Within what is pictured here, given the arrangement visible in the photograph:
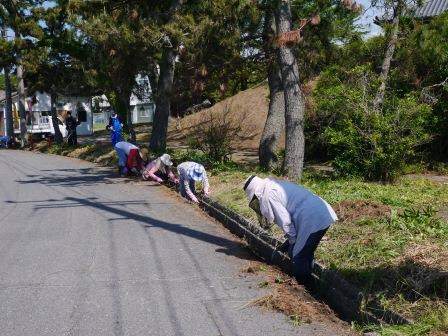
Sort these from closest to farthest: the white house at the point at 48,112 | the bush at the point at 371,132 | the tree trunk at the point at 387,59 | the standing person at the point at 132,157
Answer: the bush at the point at 371,132
the tree trunk at the point at 387,59
the standing person at the point at 132,157
the white house at the point at 48,112

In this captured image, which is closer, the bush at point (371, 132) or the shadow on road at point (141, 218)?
the shadow on road at point (141, 218)

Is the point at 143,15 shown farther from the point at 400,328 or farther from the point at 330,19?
the point at 400,328

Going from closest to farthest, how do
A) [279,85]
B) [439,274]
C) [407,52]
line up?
[439,274] → [407,52] → [279,85]

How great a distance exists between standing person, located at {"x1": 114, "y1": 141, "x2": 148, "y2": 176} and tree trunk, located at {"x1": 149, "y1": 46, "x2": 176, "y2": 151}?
3.22 meters

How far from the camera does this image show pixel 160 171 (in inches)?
610

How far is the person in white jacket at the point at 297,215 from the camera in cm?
611

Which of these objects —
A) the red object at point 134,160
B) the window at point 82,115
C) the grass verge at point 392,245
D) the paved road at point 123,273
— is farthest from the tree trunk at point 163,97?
the window at point 82,115

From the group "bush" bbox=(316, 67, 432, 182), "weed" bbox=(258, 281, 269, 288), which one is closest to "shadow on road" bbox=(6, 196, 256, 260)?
"weed" bbox=(258, 281, 269, 288)

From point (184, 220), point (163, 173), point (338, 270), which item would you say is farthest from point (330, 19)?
point (338, 270)

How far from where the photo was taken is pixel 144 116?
239 ft

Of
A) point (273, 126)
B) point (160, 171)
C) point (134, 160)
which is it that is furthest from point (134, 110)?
point (160, 171)

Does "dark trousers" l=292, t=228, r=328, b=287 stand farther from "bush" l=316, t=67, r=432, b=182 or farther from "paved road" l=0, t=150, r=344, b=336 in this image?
"bush" l=316, t=67, r=432, b=182

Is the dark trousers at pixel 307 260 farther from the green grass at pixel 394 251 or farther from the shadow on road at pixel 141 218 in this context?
the shadow on road at pixel 141 218

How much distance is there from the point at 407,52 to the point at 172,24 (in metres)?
6.62
